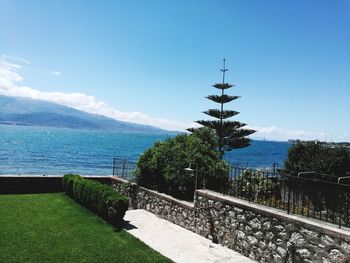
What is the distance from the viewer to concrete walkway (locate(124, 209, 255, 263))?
7.75 meters

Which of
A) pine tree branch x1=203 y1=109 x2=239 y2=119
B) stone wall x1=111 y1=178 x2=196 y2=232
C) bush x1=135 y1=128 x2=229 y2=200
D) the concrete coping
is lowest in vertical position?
→ stone wall x1=111 y1=178 x2=196 y2=232

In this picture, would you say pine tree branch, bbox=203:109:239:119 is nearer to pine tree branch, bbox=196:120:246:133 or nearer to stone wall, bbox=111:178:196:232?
pine tree branch, bbox=196:120:246:133

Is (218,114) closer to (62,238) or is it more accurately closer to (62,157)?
(62,238)

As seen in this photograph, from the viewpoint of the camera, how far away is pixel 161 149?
13.0 meters

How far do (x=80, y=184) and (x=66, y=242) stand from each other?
4.73 m

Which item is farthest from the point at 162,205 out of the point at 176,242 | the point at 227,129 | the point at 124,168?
the point at 227,129

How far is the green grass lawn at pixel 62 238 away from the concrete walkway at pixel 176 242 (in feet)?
1.28

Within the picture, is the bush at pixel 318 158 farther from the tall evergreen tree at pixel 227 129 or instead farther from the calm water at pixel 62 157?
the tall evergreen tree at pixel 227 129

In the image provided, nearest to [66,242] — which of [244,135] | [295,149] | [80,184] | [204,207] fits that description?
[204,207]

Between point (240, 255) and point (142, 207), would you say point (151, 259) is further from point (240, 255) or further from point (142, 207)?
point (142, 207)

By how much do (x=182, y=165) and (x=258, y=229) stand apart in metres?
4.40

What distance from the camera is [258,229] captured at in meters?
7.59

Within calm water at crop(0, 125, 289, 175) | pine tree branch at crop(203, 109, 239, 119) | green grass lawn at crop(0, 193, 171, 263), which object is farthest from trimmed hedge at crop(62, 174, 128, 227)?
pine tree branch at crop(203, 109, 239, 119)

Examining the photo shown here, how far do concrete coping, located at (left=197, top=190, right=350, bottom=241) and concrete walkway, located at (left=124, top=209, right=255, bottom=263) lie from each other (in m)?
1.14
